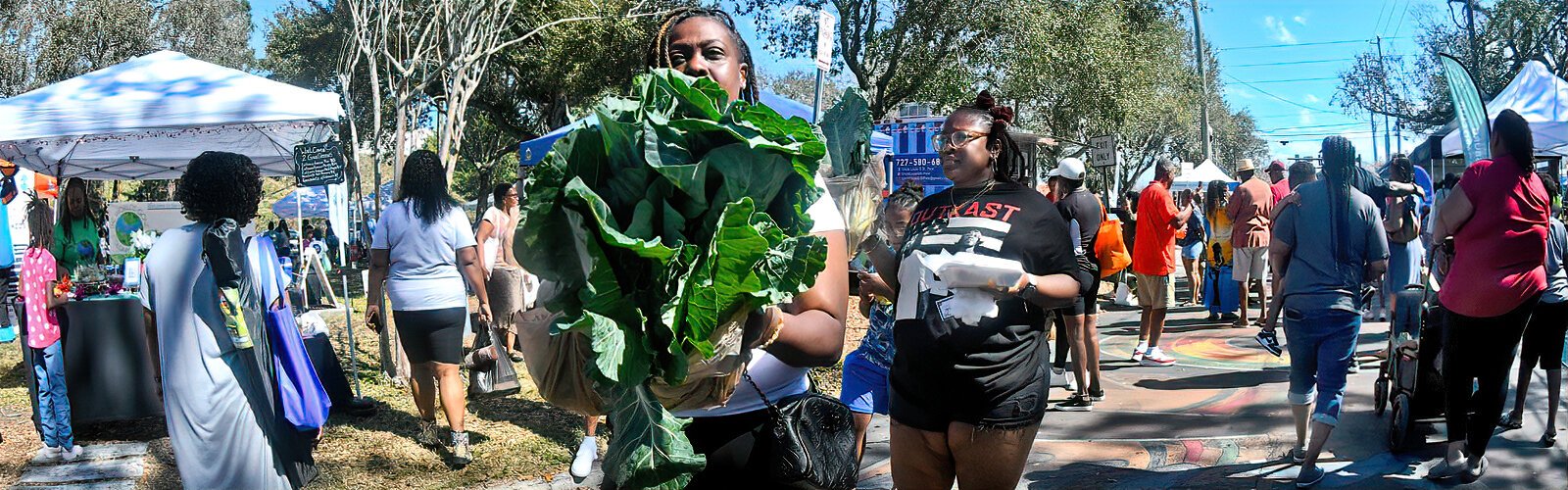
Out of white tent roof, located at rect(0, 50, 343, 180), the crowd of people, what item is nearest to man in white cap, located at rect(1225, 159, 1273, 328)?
the crowd of people

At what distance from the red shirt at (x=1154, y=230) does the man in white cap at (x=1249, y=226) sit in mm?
1486

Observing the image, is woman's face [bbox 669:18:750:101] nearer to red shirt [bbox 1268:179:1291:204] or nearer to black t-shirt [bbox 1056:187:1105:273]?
black t-shirt [bbox 1056:187:1105:273]

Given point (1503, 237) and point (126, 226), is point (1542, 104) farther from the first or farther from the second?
point (126, 226)

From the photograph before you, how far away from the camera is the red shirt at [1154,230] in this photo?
9000mm

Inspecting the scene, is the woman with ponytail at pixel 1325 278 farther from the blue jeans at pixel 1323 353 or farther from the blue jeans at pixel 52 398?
the blue jeans at pixel 52 398

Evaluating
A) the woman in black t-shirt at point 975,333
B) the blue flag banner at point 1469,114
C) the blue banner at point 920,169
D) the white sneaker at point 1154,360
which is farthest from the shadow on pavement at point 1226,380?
the woman in black t-shirt at point 975,333

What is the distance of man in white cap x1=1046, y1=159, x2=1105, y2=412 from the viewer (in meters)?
6.80

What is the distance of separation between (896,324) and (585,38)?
1749 cm

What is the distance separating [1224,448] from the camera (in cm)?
596

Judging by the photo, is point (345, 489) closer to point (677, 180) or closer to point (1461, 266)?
point (677, 180)

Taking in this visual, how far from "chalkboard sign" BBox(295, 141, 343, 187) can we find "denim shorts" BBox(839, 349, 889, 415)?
184 inches

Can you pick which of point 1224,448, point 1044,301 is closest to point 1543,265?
point 1224,448

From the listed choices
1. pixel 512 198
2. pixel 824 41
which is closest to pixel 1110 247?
pixel 824 41

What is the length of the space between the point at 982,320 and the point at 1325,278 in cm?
261
